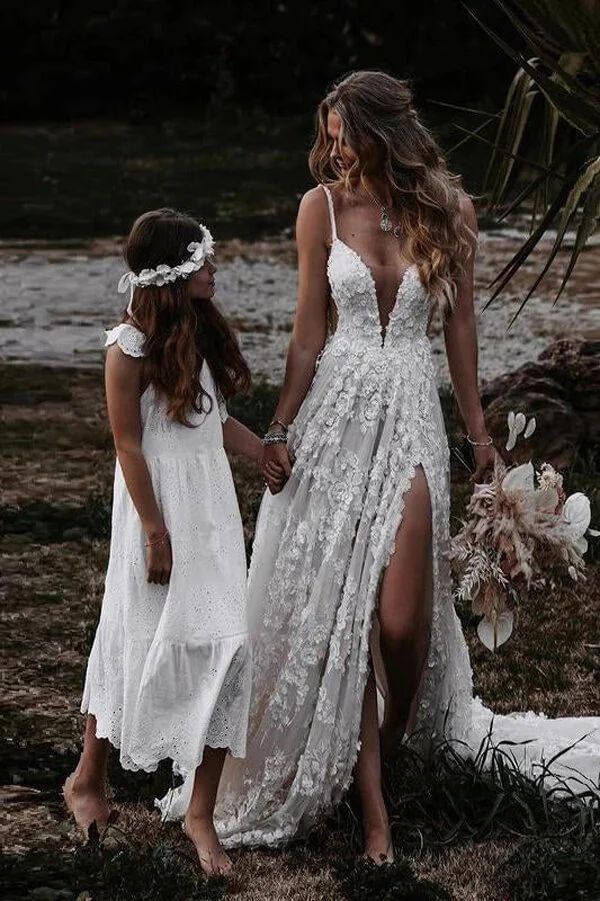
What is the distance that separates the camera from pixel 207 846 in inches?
161

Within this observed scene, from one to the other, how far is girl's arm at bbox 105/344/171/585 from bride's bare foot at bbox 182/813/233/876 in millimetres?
586

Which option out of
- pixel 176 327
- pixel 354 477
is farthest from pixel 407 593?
pixel 176 327

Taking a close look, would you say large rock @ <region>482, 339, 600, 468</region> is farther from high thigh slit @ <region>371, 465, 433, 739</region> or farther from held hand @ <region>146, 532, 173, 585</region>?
held hand @ <region>146, 532, 173, 585</region>

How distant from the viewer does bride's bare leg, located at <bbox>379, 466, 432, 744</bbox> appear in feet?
13.8

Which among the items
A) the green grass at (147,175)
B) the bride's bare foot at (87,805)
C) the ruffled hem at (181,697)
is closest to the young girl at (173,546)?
the ruffled hem at (181,697)

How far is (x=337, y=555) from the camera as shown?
167 inches

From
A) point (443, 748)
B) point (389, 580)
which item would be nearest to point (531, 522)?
point (389, 580)

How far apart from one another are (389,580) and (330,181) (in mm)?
1034

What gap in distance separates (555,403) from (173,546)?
4.45m

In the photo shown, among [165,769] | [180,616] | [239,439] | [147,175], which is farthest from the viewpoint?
[147,175]

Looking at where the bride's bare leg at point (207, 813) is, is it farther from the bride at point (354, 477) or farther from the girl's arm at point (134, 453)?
the girl's arm at point (134, 453)

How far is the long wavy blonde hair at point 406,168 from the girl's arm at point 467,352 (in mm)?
46

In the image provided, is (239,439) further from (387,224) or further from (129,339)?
(387,224)

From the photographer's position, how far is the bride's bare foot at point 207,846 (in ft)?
13.3
